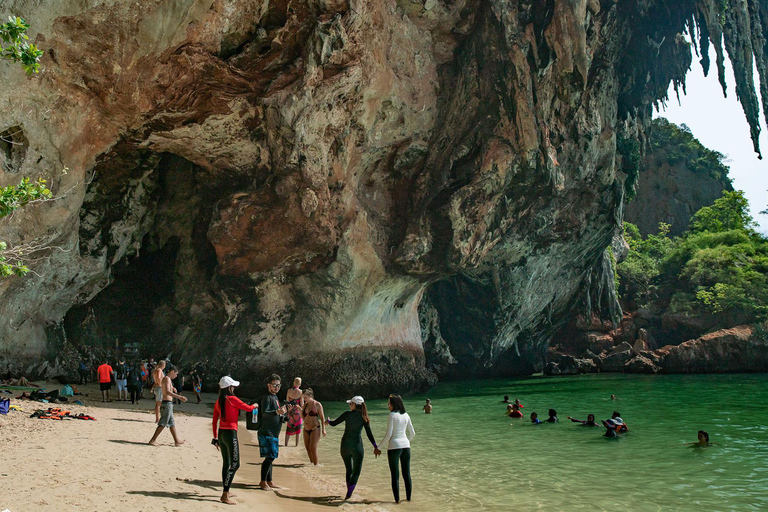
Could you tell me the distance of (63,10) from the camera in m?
12.9

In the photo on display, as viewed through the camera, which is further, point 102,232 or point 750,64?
point 750,64

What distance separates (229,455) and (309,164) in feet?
44.5

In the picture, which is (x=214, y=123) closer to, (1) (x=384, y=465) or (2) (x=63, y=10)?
(2) (x=63, y=10)

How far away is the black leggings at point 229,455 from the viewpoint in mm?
6410

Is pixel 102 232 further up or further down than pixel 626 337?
further up

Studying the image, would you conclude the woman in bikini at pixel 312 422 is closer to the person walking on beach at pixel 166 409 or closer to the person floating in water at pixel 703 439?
the person walking on beach at pixel 166 409

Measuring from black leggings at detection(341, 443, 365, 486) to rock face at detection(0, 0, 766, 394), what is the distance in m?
11.2

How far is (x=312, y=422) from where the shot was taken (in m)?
9.45

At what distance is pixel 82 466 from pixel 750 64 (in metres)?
28.1

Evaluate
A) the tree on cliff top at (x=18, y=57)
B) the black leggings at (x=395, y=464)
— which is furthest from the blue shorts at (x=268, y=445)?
the tree on cliff top at (x=18, y=57)

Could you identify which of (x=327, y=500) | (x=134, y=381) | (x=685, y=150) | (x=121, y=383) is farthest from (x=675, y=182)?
(x=327, y=500)

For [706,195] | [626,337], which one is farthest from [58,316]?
[706,195]

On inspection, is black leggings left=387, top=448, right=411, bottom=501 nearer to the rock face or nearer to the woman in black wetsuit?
the woman in black wetsuit

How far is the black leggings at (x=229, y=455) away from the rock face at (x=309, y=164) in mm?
10538
